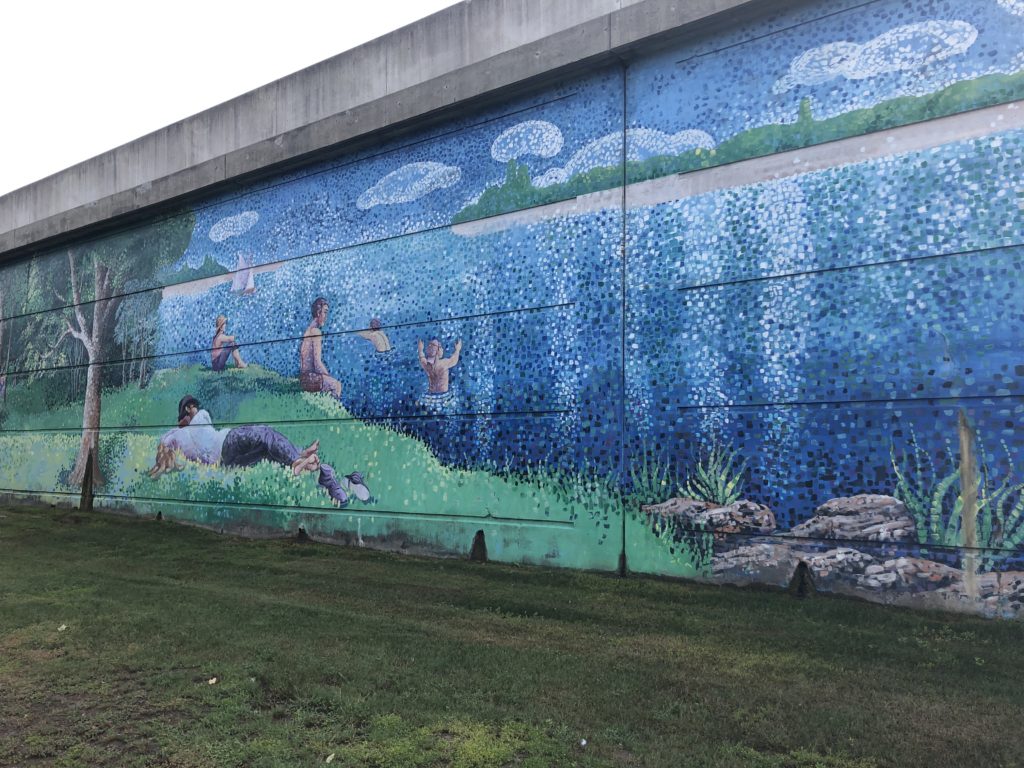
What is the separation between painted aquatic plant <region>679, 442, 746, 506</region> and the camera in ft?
23.0

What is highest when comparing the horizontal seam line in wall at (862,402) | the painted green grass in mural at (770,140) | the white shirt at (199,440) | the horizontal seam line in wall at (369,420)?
the painted green grass in mural at (770,140)

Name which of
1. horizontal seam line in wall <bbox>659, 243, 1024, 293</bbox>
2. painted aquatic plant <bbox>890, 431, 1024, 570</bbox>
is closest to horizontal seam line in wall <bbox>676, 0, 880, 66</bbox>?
horizontal seam line in wall <bbox>659, 243, 1024, 293</bbox>

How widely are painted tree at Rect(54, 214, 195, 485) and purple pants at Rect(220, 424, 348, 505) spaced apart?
3307mm

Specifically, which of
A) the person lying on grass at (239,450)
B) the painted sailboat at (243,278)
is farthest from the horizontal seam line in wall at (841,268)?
the painted sailboat at (243,278)

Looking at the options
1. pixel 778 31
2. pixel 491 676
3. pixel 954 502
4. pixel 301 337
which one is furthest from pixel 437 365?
pixel 954 502

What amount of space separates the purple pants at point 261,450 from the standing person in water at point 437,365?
1.94m

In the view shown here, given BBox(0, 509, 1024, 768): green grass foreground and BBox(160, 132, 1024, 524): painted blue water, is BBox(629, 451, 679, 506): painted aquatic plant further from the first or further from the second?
BBox(0, 509, 1024, 768): green grass foreground

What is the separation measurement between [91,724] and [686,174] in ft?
20.8

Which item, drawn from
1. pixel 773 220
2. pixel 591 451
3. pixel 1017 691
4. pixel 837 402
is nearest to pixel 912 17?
pixel 773 220

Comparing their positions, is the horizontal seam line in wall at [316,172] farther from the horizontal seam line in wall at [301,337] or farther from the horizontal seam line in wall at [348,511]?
the horizontal seam line in wall at [348,511]

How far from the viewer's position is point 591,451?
25.8ft

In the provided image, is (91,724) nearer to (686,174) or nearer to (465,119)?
(686,174)

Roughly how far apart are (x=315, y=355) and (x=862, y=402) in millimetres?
6648

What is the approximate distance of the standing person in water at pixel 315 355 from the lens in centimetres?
1030
